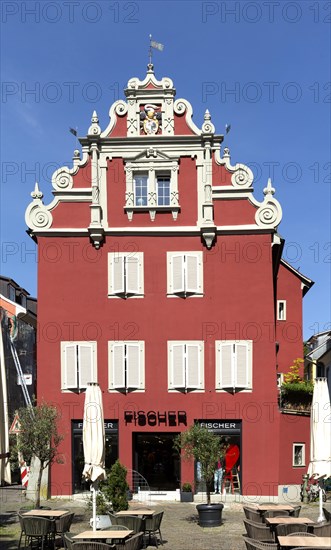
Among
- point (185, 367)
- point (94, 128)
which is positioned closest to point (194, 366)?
point (185, 367)

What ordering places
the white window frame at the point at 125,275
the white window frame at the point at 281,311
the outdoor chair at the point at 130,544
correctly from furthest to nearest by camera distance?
the white window frame at the point at 281,311, the white window frame at the point at 125,275, the outdoor chair at the point at 130,544

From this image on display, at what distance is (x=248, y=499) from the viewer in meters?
23.8

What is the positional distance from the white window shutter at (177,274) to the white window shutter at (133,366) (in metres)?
2.57

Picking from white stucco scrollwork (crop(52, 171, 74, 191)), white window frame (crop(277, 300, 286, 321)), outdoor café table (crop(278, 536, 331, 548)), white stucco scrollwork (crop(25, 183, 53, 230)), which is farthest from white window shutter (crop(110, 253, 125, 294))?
outdoor café table (crop(278, 536, 331, 548))

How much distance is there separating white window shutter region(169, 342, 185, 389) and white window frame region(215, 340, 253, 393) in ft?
4.10

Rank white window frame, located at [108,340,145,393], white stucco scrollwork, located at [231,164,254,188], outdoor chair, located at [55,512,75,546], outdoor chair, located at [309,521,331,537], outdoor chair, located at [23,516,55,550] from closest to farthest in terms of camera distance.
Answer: outdoor chair, located at [309,521,331,537] < outdoor chair, located at [23,516,55,550] < outdoor chair, located at [55,512,75,546] < white window frame, located at [108,340,145,393] < white stucco scrollwork, located at [231,164,254,188]

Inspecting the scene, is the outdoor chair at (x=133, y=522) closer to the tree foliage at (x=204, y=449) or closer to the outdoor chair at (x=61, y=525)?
the outdoor chair at (x=61, y=525)

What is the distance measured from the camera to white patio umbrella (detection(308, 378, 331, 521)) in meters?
16.3

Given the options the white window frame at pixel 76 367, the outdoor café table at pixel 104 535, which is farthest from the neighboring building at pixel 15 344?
the outdoor café table at pixel 104 535

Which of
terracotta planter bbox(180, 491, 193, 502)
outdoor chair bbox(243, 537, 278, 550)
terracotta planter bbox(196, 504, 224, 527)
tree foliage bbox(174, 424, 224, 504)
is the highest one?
tree foliage bbox(174, 424, 224, 504)

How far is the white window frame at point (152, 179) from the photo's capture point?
25.1 metres

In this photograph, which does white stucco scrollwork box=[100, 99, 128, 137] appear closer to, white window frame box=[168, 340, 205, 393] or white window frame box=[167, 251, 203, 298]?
white window frame box=[167, 251, 203, 298]

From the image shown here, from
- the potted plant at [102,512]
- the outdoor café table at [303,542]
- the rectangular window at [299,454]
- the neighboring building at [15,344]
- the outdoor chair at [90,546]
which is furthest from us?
the neighboring building at [15,344]

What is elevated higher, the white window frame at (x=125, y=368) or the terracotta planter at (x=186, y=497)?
the white window frame at (x=125, y=368)
